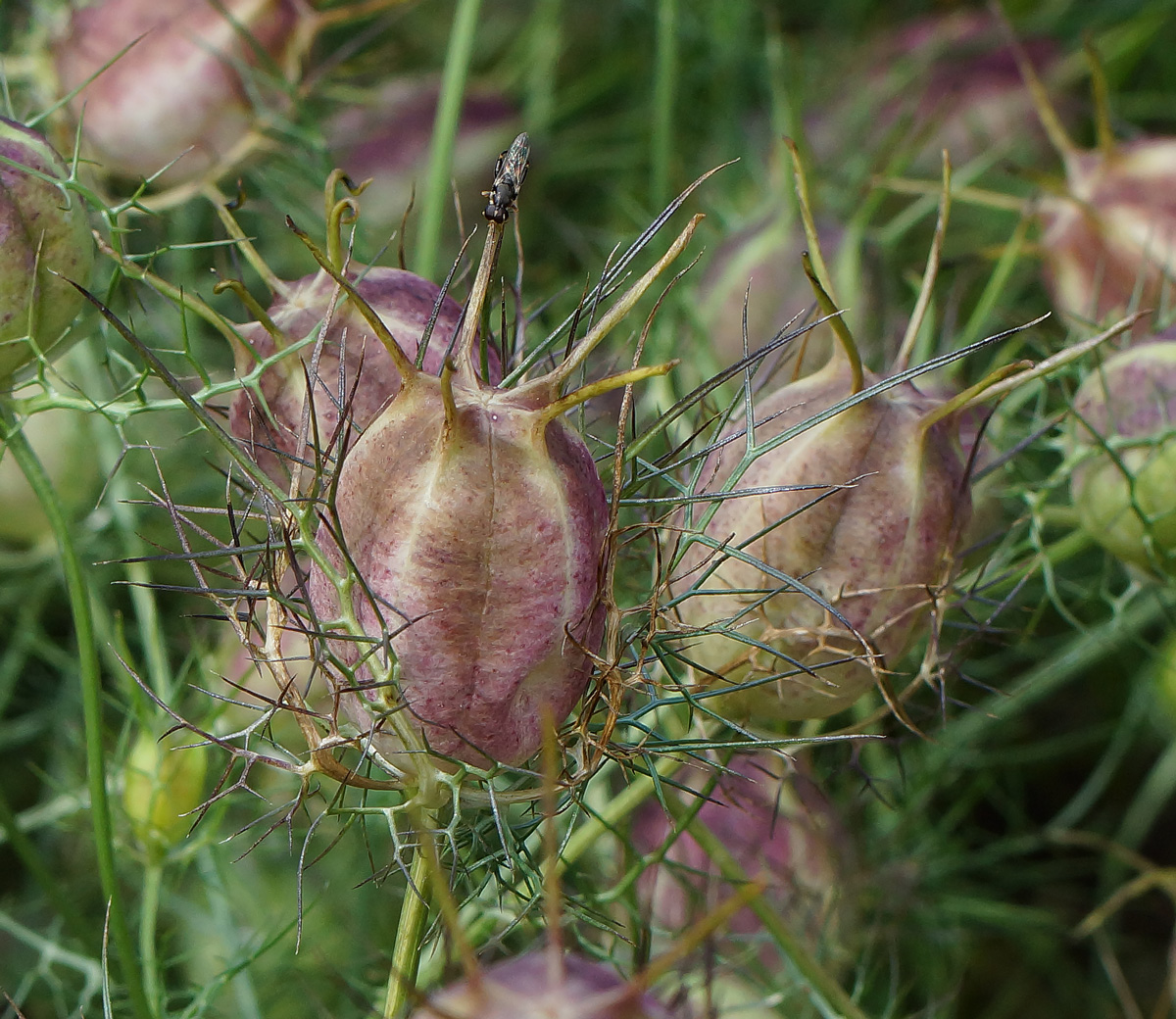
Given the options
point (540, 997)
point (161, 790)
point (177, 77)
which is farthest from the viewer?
point (177, 77)

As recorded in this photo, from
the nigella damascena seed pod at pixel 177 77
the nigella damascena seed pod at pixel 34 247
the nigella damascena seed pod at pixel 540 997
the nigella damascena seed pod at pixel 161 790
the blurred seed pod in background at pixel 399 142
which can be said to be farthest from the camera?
the blurred seed pod in background at pixel 399 142

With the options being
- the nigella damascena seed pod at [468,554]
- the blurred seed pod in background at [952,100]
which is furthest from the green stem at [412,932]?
the blurred seed pod in background at [952,100]

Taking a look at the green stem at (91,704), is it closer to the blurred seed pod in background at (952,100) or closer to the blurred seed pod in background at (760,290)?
the blurred seed pod in background at (760,290)

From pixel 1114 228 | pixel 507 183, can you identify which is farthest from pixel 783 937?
pixel 1114 228

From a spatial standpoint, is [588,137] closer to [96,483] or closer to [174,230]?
[174,230]

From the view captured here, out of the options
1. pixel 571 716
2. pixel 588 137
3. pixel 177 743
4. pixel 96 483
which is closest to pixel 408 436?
pixel 571 716

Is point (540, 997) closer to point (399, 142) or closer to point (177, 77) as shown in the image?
point (177, 77)
